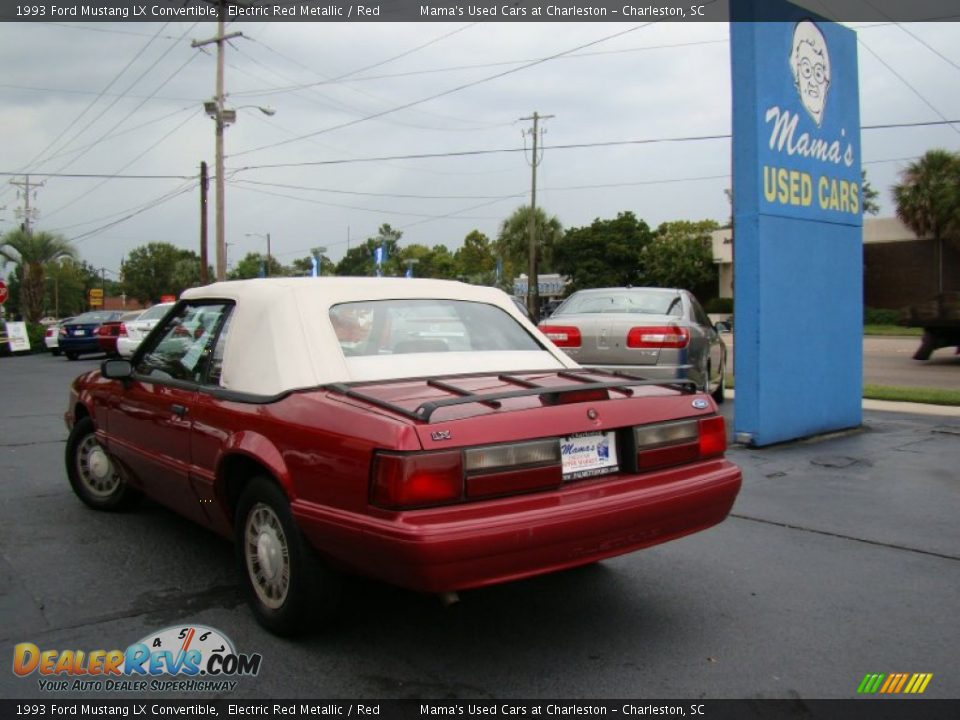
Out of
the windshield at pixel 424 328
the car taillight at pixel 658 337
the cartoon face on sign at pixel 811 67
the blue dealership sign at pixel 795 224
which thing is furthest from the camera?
the car taillight at pixel 658 337

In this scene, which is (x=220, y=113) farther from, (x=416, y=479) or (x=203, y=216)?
(x=416, y=479)

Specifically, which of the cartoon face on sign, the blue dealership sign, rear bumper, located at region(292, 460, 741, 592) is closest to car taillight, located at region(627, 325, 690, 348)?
the blue dealership sign

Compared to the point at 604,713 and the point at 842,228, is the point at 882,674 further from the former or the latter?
the point at 842,228

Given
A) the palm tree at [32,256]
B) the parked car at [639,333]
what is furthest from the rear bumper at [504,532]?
the palm tree at [32,256]

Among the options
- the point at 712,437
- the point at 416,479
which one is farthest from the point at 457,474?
the point at 712,437

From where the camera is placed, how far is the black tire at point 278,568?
3227 millimetres

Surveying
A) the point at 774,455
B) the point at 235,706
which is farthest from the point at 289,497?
the point at 774,455

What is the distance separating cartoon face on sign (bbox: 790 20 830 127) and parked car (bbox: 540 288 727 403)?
250 centimetres

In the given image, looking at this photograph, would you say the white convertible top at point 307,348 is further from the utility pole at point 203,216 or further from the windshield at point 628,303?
the utility pole at point 203,216

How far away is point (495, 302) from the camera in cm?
467

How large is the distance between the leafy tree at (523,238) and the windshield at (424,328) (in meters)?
52.2

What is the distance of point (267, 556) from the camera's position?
3465 millimetres

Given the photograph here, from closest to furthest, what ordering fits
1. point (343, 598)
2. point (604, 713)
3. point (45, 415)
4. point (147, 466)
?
point (604, 713) < point (343, 598) < point (147, 466) < point (45, 415)

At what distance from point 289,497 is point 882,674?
93.5 inches
